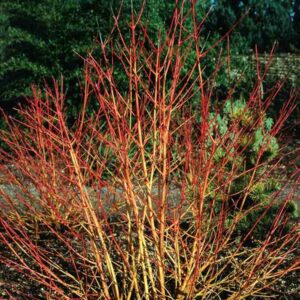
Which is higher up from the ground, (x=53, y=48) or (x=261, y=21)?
(x=261, y=21)

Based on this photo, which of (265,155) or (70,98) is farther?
(70,98)

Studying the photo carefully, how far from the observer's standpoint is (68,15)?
10680mm

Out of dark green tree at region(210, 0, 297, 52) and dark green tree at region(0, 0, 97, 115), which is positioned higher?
dark green tree at region(210, 0, 297, 52)

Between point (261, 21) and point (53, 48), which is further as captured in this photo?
point (261, 21)

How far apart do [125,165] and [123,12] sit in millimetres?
7965

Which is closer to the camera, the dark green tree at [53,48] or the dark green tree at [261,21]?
the dark green tree at [53,48]

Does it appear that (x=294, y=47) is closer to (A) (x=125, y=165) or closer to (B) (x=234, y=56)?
(B) (x=234, y=56)

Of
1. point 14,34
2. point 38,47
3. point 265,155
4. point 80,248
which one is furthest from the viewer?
point 14,34

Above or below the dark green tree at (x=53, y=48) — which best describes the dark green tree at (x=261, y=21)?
above

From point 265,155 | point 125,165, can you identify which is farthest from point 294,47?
point 125,165

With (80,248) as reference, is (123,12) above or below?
above

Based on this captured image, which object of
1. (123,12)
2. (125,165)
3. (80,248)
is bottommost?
(80,248)

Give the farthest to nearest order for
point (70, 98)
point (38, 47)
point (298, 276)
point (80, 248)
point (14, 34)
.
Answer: point (14, 34) < point (38, 47) < point (70, 98) < point (80, 248) < point (298, 276)

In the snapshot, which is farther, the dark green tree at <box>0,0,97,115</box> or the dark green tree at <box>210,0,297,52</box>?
the dark green tree at <box>210,0,297,52</box>
